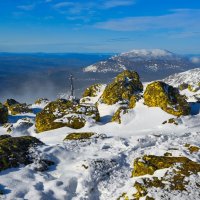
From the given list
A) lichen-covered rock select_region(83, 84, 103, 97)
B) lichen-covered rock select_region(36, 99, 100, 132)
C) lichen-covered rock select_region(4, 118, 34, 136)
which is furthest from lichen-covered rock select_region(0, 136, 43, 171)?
lichen-covered rock select_region(83, 84, 103, 97)

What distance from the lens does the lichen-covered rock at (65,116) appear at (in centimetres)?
3456

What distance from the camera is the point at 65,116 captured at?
116 ft

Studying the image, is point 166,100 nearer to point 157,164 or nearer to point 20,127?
point 20,127

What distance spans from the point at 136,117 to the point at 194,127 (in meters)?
6.24

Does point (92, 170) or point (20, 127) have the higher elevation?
point (92, 170)

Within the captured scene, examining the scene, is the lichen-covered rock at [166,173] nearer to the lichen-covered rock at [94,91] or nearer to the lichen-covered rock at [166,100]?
the lichen-covered rock at [166,100]

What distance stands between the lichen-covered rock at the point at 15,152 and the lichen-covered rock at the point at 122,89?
20.8m

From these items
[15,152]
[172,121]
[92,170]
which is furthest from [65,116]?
[92,170]

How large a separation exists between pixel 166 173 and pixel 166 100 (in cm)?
1818

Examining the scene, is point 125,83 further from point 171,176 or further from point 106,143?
point 171,176

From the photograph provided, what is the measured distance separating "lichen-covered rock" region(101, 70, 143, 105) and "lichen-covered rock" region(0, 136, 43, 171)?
20.8m

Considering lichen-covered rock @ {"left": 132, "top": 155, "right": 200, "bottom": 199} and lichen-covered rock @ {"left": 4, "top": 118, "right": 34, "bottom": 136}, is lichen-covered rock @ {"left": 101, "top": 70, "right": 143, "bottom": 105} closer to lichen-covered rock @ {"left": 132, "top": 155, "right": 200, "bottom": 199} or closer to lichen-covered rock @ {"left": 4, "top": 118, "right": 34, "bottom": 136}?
lichen-covered rock @ {"left": 4, "top": 118, "right": 34, "bottom": 136}

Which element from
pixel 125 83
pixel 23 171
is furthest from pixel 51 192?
Result: pixel 125 83

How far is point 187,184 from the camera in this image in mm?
14883
